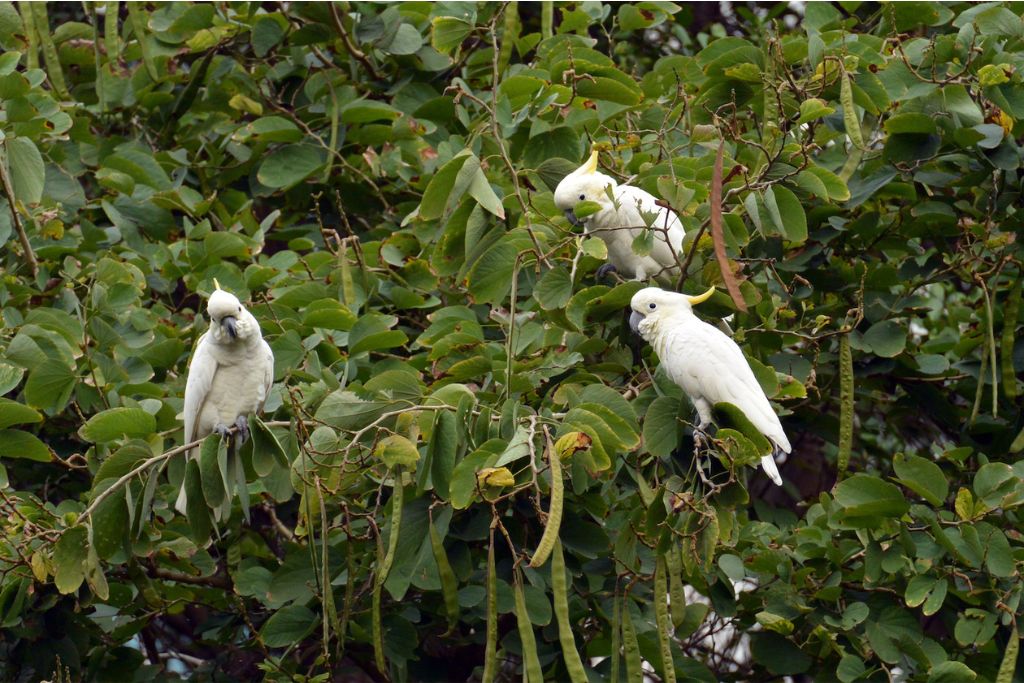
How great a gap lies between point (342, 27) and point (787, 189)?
1.82 meters

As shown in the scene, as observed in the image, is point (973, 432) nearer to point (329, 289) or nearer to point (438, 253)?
point (438, 253)

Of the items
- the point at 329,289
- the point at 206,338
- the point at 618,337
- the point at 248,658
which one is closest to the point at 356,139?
the point at 329,289

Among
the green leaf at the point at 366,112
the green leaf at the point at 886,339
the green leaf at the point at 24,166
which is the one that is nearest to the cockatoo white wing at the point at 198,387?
the green leaf at the point at 24,166

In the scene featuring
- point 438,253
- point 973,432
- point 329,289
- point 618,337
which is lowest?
point 973,432

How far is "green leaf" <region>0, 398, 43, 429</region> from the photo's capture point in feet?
9.66

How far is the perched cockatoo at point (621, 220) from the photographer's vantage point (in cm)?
296

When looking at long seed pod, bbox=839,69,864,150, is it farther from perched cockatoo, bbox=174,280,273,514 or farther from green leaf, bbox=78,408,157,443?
green leaf, bbox=78,408,157,443

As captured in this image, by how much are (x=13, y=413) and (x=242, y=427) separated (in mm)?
556

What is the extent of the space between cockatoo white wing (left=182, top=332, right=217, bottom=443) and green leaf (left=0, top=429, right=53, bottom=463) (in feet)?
1.21

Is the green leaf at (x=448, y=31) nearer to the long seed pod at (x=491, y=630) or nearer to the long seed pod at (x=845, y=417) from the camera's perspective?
the long seed pod at (x=845, y=417)

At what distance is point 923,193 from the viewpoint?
12.1ft

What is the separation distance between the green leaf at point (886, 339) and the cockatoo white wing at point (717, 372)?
2.95 feet

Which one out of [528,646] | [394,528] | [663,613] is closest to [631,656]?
[663,613]

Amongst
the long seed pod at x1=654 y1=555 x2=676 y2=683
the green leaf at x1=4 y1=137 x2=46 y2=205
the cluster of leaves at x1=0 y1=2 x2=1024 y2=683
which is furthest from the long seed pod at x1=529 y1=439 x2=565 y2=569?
the green leaf at x1=4 y1=137 x2=46 y2=205
